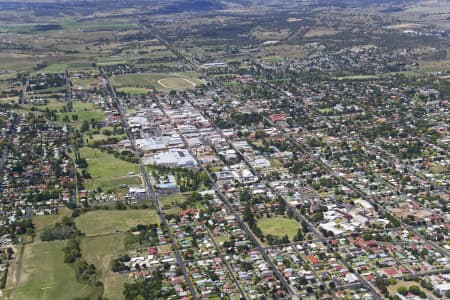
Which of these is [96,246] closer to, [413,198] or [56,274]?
[56,274]

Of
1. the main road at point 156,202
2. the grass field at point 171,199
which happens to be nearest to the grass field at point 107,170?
the main road at point 156,202

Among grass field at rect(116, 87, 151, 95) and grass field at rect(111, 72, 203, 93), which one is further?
grass field at rect(111, 72, 203, 93)

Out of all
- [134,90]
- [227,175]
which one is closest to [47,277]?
[227,175]

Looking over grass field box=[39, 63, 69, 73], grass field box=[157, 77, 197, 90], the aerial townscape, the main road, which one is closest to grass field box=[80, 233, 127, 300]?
the aerial townscape

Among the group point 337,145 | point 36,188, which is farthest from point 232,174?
point 36,188

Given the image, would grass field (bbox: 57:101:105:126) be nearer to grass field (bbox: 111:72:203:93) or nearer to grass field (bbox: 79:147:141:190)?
grass field (bbox: 111:72:203:93)

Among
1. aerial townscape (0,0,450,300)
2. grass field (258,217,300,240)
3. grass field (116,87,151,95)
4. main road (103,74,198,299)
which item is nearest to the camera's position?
main road (103,74,198,299)

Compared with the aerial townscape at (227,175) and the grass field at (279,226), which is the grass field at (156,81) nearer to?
the aerial townscape at (227,175)

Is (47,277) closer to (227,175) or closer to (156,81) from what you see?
(227,175)
